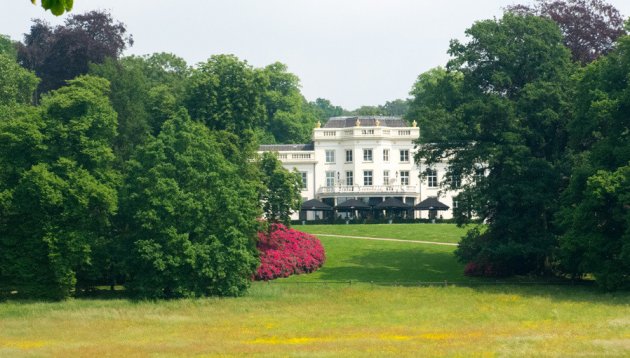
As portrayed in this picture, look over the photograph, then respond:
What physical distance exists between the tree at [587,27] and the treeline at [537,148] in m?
0.49

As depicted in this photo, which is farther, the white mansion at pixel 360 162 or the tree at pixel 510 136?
the white mansion at pixel 360 162

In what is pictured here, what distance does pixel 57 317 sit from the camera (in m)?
43.3

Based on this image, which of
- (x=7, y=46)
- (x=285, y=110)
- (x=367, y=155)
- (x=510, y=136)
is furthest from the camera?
(x=285, y=110)

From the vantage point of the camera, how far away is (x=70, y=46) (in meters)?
72.1

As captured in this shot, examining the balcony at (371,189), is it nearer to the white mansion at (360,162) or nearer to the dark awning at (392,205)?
the white mansion at (360,162)

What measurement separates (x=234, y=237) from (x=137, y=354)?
19342 mm

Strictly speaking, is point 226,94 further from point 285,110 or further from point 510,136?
point 285,110

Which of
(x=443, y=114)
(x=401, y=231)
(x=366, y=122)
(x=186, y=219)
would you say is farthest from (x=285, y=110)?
(x=186, y=219)

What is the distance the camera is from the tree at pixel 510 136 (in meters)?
54.9

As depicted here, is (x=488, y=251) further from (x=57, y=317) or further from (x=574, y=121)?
(x=57, y=317)

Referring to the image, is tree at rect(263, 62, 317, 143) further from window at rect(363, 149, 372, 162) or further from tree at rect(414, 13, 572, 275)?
tree at rect(414, 13, 572, 275)

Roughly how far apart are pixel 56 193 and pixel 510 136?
83.3ft

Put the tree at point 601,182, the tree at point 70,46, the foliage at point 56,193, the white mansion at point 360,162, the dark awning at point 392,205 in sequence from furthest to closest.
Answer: the white mansion at point 360,162 → the dark awning at point 392,205 → the tree at point 70,46 → the foliage at point 56,193 → the tree at point 601,182

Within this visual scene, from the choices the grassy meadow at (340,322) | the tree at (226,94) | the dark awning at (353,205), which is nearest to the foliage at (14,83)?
the tree at (226,94)
